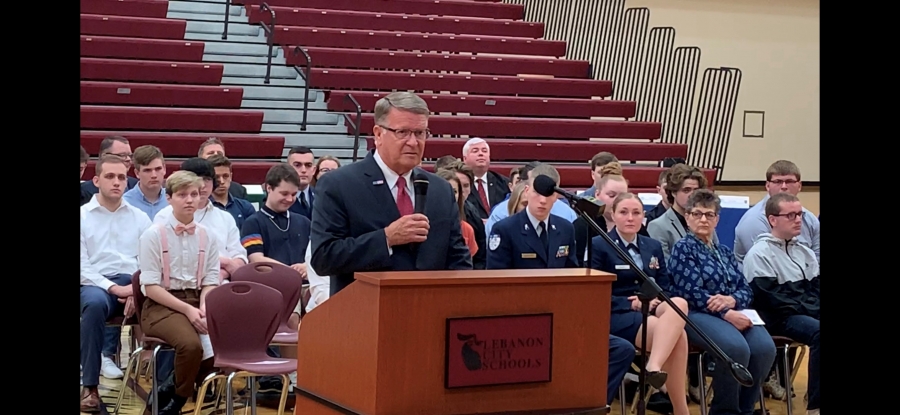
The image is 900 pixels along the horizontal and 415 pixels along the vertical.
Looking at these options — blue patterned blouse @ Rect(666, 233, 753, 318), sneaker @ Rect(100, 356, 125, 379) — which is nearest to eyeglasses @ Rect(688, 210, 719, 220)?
blue patterned blouse @ Rect(666, 233, 753, 318)

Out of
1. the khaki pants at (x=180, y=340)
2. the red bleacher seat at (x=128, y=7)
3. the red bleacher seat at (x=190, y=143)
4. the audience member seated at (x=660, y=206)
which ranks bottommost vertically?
the khaki pants at (x=180, y=340)

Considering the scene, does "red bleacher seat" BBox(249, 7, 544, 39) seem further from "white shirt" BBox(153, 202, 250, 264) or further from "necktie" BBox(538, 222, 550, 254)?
"necktie" BBox(538, 222, 550, 254)

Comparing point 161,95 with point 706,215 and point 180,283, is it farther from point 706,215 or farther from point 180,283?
point 706,215

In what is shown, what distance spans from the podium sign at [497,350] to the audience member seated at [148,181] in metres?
4.10

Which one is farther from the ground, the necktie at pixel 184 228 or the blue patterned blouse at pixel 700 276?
the necktie at pixel 184 228

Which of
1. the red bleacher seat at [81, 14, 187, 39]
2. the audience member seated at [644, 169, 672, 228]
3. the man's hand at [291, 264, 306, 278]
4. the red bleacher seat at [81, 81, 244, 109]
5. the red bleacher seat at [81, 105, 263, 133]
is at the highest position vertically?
the red bleacher seat at [81, 14, 187, 39]

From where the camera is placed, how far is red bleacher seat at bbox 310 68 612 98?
11391 mm

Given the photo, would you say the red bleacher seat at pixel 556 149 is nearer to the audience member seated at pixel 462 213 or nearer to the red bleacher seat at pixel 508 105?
the red bleacher seat at pixel 508 105

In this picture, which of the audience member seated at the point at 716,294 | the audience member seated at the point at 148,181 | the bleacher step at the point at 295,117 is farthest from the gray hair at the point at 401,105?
the bleacher step at the point at 295,117

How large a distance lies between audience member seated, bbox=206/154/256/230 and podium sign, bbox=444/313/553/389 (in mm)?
4039

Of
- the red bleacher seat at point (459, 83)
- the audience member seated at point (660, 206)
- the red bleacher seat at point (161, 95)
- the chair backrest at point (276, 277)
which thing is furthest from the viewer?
the red bleacher seat at point (459, 83)

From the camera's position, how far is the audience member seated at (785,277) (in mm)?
5637
